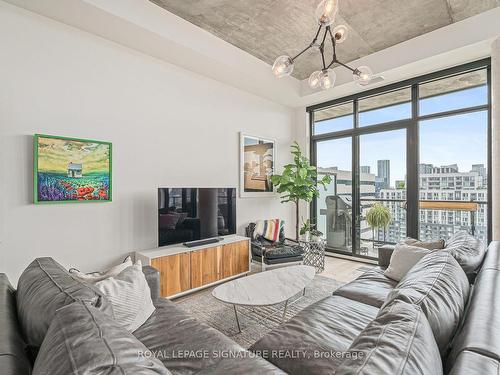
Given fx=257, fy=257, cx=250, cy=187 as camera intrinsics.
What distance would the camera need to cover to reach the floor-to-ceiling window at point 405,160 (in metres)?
3.56

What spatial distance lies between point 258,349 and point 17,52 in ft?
10.6

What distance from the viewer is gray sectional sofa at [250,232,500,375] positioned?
2.32 feet

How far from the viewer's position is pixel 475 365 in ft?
2.26

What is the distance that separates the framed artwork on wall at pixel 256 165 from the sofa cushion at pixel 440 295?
10.5ft

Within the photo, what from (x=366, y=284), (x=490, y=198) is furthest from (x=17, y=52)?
(x=490, y=198)

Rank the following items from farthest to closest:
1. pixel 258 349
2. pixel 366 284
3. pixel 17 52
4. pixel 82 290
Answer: pixel 17 52, pixel 366 284, pixel 258 349, pixel 82 290

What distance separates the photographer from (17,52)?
2389mm

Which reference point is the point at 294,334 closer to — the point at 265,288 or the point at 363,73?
the point at 265,288

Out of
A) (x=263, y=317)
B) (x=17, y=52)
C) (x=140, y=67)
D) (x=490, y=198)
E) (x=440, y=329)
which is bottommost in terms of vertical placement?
(x=263, y=317)

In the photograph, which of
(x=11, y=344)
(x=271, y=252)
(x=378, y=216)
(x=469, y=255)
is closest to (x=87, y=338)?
(x=11, y=344)

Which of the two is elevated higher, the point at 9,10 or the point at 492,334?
the point at 9,10

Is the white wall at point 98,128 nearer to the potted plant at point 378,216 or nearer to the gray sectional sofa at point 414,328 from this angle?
the gray sectional sofa at point 414,328

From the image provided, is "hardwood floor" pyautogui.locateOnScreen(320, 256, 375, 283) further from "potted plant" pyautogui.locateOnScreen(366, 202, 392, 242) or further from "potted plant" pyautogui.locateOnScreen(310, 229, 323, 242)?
"potted plant" pyautogui.locateOnScreen(366, 202, 392, 242)

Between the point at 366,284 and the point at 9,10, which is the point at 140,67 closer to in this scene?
the point at 9,10
